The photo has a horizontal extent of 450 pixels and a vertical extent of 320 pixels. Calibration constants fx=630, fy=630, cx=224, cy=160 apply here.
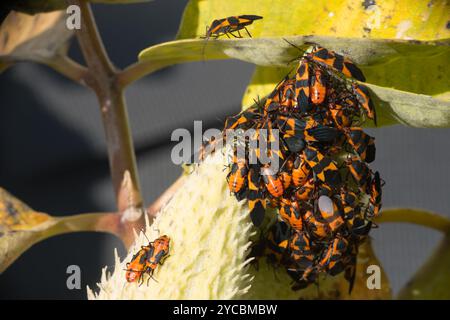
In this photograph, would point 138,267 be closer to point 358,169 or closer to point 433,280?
point 358,169

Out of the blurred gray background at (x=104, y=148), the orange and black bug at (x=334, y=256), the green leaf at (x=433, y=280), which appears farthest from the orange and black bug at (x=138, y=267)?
the blurred gray background at (x=104, y=148)

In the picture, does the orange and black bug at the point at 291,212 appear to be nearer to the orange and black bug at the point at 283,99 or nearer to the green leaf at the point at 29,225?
the orange and black bug at the point at 283,99

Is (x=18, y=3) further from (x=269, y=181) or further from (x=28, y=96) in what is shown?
(x=28, y=96)

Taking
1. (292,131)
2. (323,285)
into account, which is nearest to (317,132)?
(292,131)

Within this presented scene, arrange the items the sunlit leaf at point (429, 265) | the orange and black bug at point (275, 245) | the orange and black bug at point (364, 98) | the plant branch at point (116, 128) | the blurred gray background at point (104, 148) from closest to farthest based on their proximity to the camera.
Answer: the orange and black bug at point (364, 98) < the orange and black bug at point (275, 245) < the plant branch at point (116, 128) < the sunlit leaf at point (429, 265) < the blurred gray background at point (104, 148)

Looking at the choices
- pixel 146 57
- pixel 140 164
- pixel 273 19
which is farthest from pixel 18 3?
pixel 140 164

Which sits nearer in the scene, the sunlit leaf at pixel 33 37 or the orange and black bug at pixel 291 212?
the orange and black bug at pixel 291 212

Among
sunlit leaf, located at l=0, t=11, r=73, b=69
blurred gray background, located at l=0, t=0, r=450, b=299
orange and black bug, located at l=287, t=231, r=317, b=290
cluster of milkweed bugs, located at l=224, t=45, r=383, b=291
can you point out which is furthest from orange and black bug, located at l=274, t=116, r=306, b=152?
blurred gray background, located at l=0, t=0, r=450, b=299

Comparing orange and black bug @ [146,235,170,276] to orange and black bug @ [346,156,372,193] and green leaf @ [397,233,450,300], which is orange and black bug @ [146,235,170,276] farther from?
green leaf @ [397,233,450,300]
